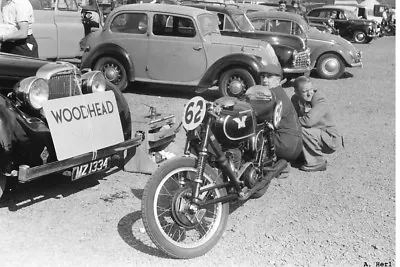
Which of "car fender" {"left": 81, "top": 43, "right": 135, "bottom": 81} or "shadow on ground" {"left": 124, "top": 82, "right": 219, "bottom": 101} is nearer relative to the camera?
"car fender" {"left": 81, "top": 43, "right": 135, "bottom": 81}

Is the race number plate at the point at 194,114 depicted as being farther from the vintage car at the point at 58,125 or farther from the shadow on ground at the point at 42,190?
the shadow on ground at the point at 42,190

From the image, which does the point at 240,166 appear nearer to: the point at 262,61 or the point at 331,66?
the point at 262,61

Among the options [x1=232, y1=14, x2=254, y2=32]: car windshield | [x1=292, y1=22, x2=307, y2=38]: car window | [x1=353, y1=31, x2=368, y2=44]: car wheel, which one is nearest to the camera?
[x1=232, y1=14, x2=254, y2=32]: car windshield

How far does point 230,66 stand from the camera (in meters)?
9.74

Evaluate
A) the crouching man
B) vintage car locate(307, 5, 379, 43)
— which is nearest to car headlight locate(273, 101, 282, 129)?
the crouching man

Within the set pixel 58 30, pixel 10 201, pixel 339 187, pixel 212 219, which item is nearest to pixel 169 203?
pixel 212 219

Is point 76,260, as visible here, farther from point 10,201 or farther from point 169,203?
point 10,201

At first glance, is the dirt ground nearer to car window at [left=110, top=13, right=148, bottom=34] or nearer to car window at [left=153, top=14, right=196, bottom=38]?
car window at [left=153, top=14, right=196, bottom=38]

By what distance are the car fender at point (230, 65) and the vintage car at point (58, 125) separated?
476 centimetres

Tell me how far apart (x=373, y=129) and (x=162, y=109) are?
3373 mm

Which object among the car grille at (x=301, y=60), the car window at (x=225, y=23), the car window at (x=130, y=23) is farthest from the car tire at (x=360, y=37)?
the car window at (x=130, y=23)

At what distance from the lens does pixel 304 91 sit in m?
5.97

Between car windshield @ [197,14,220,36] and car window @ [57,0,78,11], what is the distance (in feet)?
13.5

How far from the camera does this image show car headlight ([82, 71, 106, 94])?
16.4 ft
